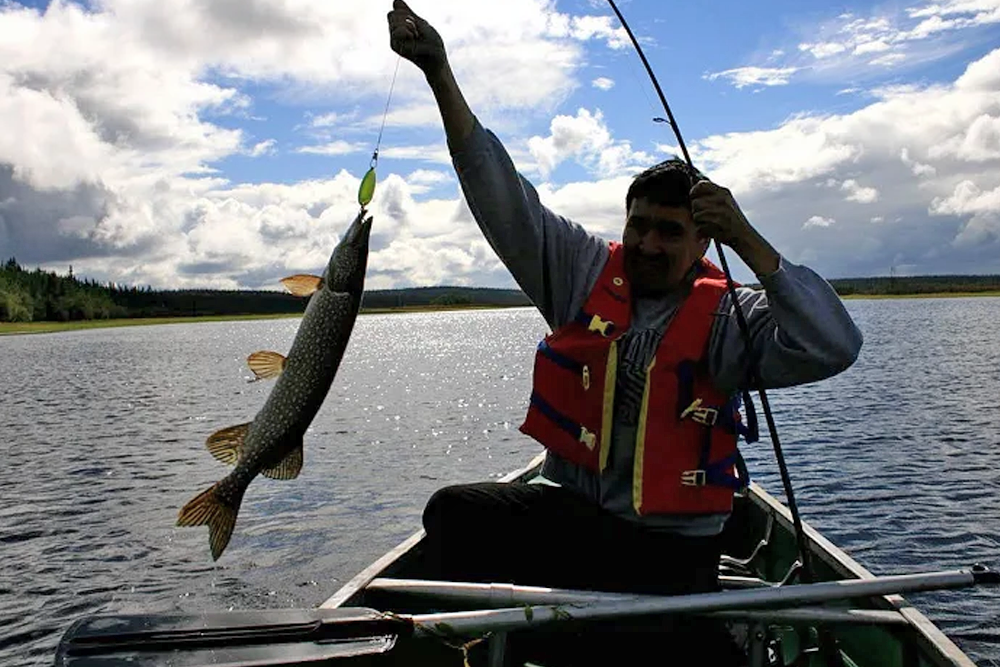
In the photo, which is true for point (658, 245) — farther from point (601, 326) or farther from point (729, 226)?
point (729, 226)

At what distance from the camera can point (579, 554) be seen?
4719mm

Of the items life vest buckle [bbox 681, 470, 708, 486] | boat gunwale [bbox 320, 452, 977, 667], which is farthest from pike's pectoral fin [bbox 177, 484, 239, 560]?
life vest buckle [bbox 681, 470, 708, 486]

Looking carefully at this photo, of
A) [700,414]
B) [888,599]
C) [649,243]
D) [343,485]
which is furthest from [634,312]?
[343,485]

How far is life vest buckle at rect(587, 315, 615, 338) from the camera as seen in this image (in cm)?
479

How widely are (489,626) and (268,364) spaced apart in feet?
5.04

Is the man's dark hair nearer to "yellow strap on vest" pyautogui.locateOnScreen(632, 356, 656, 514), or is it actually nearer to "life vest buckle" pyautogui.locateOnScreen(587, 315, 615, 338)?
"life vest buckle" pyautogui.locateOnScreen(587, 315, 615, 338)

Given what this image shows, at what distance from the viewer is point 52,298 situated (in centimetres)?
17225

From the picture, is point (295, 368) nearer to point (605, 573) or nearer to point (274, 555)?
point (605, 573)

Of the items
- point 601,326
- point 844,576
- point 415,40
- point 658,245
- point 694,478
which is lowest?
point 844,576

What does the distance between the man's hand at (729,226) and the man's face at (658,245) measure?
0.50 metres

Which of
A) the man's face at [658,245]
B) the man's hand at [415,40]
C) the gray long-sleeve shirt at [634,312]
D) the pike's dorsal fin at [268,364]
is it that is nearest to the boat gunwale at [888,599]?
the gray long-sleeve shirt at [634,312]

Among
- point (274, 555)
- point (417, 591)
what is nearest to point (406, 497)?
point (274, 555)

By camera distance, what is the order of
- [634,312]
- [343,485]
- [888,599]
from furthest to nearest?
[343,485] → [888,599] → [634,312]

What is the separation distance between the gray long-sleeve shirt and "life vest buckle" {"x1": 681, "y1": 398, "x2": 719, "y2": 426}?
168mm
